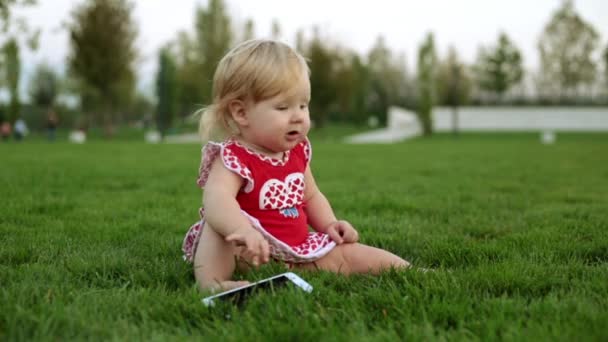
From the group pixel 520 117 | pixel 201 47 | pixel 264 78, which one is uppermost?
pixel 201 47

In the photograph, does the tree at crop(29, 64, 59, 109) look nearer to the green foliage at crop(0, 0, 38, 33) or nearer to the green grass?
the green foliage at crop(0, 0, 38, 33)

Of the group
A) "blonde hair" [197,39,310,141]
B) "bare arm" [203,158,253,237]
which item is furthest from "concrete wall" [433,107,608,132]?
"bare arm" [203,158,253,237]

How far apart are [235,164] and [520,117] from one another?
1659 inches

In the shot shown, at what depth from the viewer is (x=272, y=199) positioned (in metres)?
2.57

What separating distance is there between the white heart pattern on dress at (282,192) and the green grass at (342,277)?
293 millimetres

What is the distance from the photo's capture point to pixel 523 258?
2.81 metres

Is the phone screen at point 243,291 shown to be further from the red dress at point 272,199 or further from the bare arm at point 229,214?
the red dress at point 272,199

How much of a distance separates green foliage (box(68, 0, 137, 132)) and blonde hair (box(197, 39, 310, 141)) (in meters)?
31.0

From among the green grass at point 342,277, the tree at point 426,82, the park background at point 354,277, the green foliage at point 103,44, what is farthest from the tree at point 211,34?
the green grass at point 342,277

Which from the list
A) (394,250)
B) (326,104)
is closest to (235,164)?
(394,250)

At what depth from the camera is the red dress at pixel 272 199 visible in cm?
251

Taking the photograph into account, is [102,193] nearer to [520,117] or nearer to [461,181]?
[461,181]

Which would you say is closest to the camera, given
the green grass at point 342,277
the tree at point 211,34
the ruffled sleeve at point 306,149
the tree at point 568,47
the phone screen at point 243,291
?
the green grass at point 342,277

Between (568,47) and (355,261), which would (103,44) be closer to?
(355,261)
